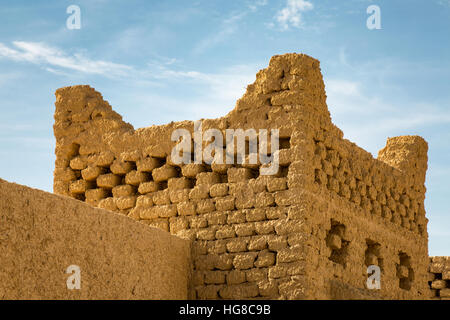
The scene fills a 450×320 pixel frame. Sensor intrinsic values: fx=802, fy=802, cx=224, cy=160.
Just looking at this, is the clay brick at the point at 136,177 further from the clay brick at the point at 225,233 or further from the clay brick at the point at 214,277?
the clay brick at the point at 214,277

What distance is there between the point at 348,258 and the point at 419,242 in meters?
2.60

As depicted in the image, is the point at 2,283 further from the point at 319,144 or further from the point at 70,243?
the point at 319,144

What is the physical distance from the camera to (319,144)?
31.7 ft

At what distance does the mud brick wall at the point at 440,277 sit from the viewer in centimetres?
1528

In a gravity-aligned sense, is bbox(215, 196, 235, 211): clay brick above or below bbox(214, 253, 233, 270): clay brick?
above

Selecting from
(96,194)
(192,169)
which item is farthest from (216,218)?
(96,194)

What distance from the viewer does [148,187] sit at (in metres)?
10.2

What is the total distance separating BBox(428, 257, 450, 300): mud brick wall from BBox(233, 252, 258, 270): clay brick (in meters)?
7.28

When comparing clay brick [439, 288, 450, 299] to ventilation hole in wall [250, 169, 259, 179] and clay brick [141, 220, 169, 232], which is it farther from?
clay brick [141, 220, 169, 232]

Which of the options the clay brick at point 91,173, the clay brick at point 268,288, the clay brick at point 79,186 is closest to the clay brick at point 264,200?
the clay brick at point 268,288

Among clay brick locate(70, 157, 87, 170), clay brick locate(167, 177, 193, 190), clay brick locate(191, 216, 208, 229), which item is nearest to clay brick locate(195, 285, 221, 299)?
clay brick locate(191, 216, 208, 229)
